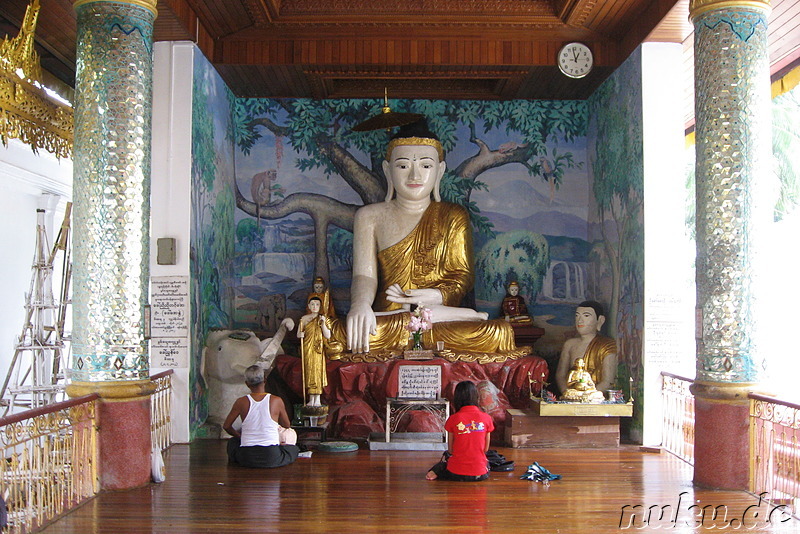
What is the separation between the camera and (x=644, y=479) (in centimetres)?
563

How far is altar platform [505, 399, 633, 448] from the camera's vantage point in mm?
6781

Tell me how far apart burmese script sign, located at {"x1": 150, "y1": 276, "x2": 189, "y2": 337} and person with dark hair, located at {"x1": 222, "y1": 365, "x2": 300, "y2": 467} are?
141cm

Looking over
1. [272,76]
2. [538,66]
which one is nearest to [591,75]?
[538,66]

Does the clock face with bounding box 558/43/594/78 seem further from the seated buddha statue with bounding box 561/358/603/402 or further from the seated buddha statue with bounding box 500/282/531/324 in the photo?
the seated buddha statue with bounding box 561/358/603/402

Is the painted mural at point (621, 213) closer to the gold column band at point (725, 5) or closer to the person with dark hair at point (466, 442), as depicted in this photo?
the gold column band at point (725, 5)

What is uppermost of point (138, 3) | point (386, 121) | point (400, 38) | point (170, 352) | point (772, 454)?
point (400, 38)

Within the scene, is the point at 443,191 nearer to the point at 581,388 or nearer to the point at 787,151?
the point at 581,388

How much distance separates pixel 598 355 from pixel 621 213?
4.37ft

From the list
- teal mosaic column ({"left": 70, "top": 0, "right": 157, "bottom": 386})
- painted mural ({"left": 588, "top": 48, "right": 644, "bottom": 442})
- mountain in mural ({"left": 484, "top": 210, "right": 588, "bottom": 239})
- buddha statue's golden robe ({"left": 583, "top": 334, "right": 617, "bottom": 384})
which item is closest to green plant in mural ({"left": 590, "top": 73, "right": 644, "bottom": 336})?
painted mural ({"left": 588, "top": 48, "right": 644, "bottom": 442})

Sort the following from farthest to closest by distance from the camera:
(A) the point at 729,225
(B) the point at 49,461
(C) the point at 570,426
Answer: (C) the point at 570,426 → (A) the point at 729,225 → (B) the point at 49,461

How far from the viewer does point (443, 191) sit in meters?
9.17

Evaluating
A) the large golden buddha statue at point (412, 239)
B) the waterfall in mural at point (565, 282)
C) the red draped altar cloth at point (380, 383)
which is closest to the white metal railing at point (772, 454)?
Answer: the red draped altar cloth at point (380, 383)

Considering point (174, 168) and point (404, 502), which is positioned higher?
point (174, 168)

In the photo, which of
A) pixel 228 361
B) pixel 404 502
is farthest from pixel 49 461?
pixel 228 361
